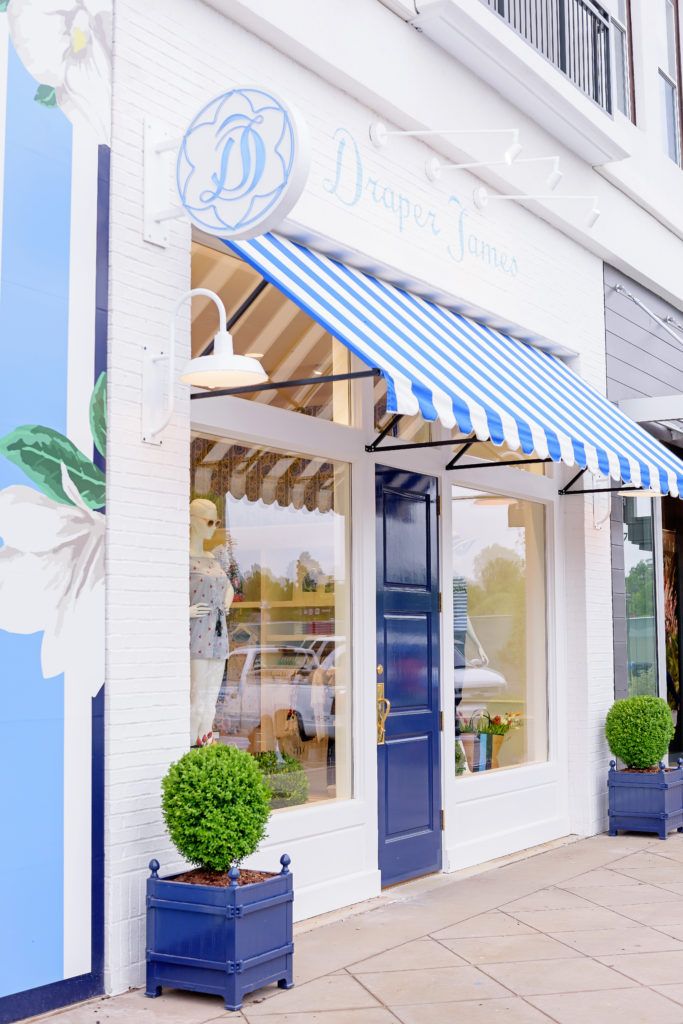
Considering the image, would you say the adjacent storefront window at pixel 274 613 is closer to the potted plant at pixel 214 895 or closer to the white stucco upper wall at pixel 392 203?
the potted plant at pixel 214 895

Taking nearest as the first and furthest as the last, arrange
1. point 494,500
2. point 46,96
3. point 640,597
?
point 46,96 → point 494,500 → point 640,597

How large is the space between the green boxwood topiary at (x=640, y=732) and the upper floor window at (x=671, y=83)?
5.89m

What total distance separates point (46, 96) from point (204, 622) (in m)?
2.51

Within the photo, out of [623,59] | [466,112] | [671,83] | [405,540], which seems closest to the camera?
[405,540]

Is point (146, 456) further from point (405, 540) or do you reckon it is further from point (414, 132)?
point (414, 132)

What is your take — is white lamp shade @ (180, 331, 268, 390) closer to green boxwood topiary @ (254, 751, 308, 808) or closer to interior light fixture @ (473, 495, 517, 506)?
green boxwood topiary @ (254, 751, 308, 808)

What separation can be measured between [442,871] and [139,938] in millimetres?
3011

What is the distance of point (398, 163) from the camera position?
7191 millimetres

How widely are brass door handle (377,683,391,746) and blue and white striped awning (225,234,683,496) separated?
67.8 inches

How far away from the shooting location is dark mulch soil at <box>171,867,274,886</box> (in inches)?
187

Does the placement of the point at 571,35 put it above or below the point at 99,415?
above

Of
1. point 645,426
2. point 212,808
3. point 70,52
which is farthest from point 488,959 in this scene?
point 645,426

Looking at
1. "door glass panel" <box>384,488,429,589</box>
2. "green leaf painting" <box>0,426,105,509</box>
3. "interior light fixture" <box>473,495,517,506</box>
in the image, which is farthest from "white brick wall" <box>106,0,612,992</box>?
"interior light fixture" <box>473,495,517,506</box>

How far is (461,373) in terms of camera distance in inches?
248
